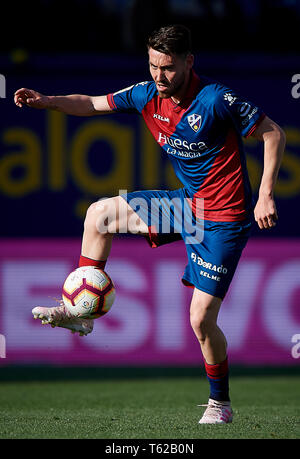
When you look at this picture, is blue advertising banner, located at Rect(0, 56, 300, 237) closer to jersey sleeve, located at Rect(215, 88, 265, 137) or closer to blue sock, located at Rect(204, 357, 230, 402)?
blue sock, located at Rect(204, 357, 230, 402)

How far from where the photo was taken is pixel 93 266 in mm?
5645

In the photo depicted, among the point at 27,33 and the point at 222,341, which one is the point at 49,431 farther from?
the point at 27,33

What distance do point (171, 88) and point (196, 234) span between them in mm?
989

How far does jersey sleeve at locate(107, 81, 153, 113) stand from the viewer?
5687mm

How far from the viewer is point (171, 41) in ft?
17.3

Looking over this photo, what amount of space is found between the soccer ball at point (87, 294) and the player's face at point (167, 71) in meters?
1.25

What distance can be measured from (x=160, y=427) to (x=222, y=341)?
76cm

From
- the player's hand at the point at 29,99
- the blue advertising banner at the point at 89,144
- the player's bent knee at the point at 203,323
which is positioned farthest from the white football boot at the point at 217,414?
the blue advertising banner at the point at 89,144

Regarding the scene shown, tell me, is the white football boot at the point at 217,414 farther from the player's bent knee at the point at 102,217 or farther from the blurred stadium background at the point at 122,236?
the blurred stadium background at the point at 122,236

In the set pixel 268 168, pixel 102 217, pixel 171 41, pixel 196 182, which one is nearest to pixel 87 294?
pixel 102 217

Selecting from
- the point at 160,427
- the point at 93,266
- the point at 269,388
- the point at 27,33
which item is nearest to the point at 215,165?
the point at 93,266

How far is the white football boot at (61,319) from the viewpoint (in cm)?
546

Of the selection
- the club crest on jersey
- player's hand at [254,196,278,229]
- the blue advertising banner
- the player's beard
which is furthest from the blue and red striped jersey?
the blue advertising banner
